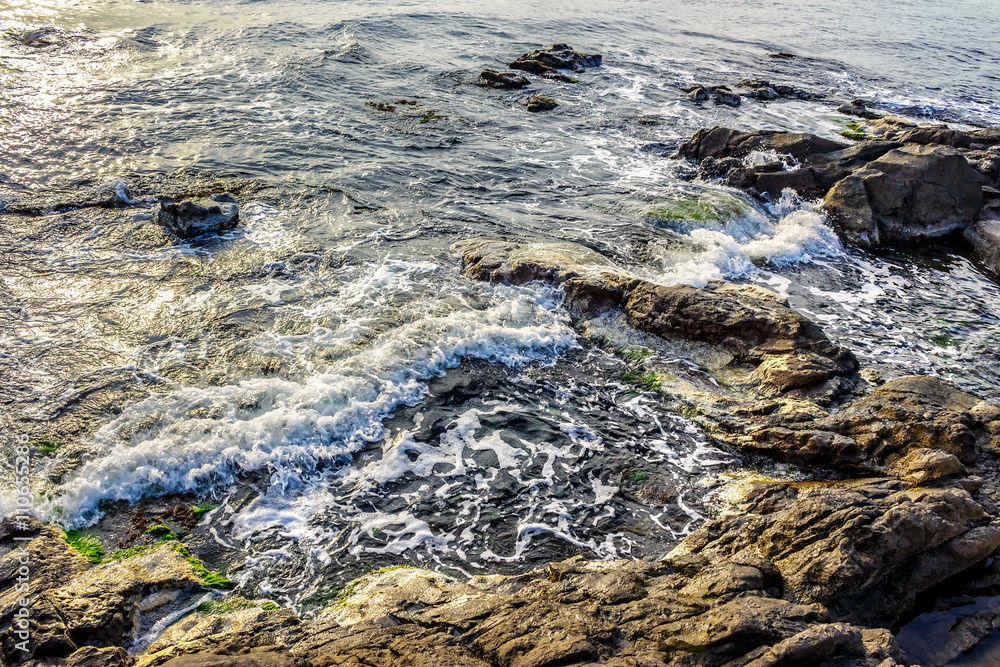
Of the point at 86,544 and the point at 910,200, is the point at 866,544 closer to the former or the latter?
the point at 86,544

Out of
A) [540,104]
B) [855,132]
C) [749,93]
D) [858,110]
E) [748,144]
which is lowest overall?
[748,144]

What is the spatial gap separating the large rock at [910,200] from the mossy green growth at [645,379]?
347 inches

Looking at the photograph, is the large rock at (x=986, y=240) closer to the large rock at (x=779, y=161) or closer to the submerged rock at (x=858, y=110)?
the large rock at (x=779, y=161)

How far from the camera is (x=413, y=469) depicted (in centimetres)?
785

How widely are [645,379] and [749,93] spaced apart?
22.8 m

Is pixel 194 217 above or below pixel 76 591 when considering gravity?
above

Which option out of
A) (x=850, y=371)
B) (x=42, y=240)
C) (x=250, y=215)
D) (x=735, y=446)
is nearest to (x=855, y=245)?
(x=850, y=371)

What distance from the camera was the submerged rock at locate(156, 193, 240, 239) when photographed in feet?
40.8

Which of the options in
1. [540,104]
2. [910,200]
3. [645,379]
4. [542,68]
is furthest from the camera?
[542,68]

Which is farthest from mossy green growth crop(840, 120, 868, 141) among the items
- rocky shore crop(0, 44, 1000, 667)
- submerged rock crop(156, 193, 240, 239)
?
submerged rock crop(156, 193, 240, 239)

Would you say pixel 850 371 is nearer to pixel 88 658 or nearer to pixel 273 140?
pixel 88 658

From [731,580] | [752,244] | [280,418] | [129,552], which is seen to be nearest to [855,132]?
[752,244]

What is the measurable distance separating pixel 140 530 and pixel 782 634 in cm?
655

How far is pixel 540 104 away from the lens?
76.5 feet
